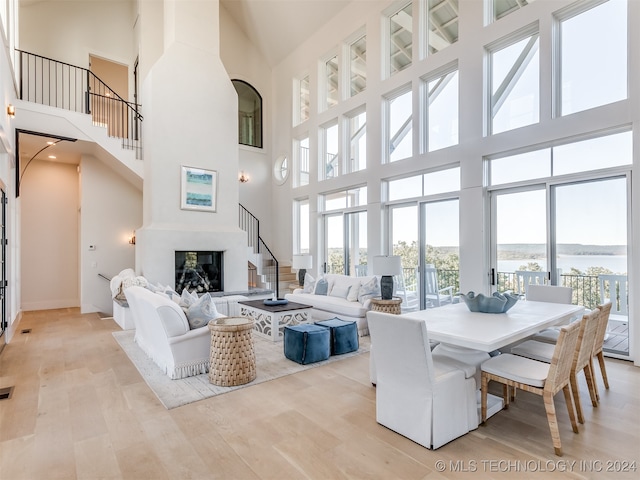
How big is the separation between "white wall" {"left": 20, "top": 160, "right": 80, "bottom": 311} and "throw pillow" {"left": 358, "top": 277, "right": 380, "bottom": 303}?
6.93m

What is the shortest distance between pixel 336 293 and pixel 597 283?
151 inches

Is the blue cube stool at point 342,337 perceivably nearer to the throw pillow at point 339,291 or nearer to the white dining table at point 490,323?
the white dining table at point 490,323

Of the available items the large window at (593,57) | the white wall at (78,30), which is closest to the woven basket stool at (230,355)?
the large window at (593,57)

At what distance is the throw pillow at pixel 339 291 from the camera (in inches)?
250

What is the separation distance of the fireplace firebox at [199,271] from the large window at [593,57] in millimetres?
6790

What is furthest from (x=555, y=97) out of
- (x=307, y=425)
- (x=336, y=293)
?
(x=307, y=425)

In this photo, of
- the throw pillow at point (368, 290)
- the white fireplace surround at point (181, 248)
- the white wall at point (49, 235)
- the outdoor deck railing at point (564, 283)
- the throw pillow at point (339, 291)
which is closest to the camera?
the outdoor deck railing at point (564, 283)

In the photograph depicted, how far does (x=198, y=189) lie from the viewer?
743cm

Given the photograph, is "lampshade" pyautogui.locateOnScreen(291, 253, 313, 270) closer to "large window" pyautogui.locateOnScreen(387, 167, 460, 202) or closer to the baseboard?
"large window" pyautogui.locateOnScreen(387, 167, 460, 202)

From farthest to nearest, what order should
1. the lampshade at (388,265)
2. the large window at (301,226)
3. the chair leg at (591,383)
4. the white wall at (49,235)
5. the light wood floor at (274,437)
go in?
the large window at (301,226) < the white wall at (49,235) < the lampshade at (388,265) < the chair leg at (591,383) < the light wood floor at (274,437)

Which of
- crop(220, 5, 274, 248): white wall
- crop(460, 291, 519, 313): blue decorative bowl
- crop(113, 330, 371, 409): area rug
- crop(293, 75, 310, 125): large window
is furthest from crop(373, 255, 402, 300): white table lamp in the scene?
crop(293, 75, 310, 125): large window

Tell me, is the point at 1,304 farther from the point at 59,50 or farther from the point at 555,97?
the point at 555,97

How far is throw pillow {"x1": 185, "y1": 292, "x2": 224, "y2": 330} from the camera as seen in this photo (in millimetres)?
3883

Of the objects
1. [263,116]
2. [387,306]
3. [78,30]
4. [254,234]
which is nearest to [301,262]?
[387,306]
